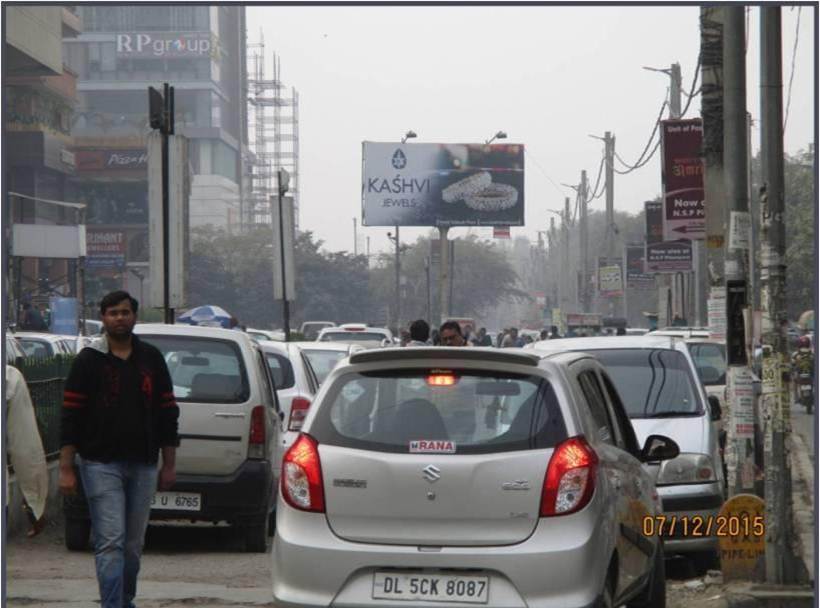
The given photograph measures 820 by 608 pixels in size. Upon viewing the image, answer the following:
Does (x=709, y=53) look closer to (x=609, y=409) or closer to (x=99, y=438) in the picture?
(x=609, y=409)

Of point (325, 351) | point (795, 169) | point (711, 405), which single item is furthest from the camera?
point (795, 169)

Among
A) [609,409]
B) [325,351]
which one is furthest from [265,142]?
[609,409]

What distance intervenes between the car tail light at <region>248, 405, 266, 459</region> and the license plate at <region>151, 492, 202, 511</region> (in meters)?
0.51

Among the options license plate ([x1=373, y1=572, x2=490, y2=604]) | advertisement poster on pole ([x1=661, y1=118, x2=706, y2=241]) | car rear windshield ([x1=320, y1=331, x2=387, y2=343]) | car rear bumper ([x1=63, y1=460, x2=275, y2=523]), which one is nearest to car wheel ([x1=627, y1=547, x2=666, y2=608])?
license plate ([x1=373, y1=572, x2=490, y2=604])

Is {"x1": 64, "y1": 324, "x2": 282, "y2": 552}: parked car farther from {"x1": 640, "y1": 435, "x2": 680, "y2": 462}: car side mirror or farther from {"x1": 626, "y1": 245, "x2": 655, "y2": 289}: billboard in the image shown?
{"x1": 626, "y1": 245, "x2": 655, "y2": 289}: billboard

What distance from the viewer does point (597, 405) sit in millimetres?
8016

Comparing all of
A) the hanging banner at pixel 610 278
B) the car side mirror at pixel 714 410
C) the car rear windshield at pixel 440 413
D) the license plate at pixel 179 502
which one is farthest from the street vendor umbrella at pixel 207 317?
the hanging banner at pixel 610 278

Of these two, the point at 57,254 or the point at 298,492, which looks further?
the point at 57,254

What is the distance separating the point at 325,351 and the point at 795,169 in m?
63.9

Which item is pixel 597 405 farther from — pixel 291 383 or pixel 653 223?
pixel 653 223

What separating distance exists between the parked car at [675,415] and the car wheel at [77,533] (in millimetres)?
3579

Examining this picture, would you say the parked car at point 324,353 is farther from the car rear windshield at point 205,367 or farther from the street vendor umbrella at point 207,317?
the car rear windshield at point 205,367

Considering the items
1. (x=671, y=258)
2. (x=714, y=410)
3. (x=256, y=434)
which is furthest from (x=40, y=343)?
(x=671, y=258)

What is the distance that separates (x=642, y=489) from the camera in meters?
8.38
